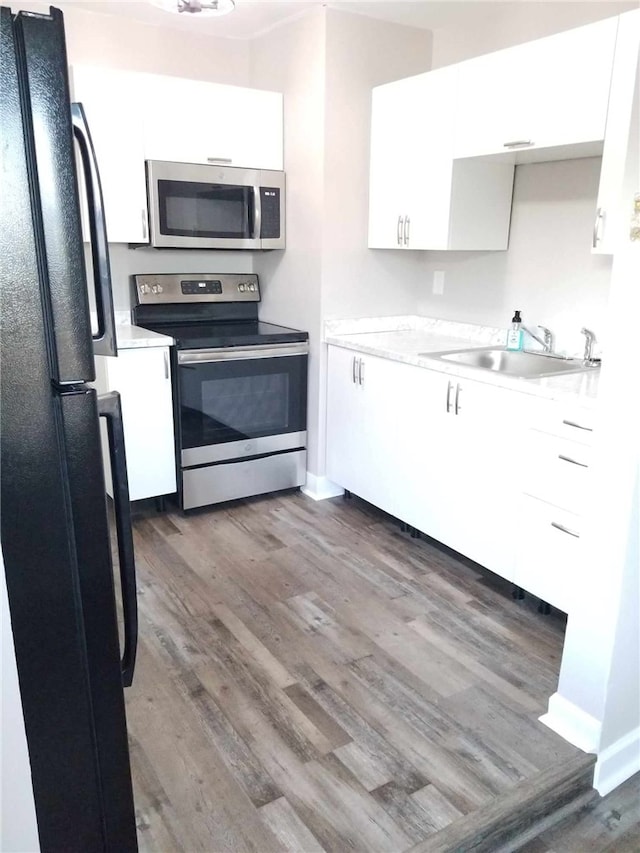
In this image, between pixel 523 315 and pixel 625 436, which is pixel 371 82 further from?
pixel 625 436

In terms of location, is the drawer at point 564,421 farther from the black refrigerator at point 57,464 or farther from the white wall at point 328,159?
the black refrigerator at point 57,464

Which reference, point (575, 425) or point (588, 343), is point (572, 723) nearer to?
point (575, 425)

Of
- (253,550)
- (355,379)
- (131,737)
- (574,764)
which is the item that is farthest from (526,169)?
(131,737)

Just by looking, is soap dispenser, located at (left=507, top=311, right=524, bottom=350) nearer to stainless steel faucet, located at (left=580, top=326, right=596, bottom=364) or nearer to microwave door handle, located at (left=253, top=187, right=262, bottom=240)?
stainless steel faucet, located at (left=580, top=326, right=596, bottom=364)

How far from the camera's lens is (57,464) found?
90 cm

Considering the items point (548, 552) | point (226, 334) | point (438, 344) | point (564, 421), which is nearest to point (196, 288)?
point (226, 334)

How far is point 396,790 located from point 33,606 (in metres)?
1.22

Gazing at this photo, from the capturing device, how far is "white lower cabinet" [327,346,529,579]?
99.7 inches

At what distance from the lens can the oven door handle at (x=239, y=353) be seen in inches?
124

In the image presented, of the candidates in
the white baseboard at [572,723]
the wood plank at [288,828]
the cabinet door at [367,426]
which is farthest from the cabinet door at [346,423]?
the wood plank at [288,828]

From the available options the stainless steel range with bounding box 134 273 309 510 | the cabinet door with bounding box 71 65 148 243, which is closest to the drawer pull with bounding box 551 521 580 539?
the stainless steel range with bounding box 134 273 309 510

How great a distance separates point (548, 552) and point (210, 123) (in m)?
2.54

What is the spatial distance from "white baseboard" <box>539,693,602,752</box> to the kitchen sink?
4.57ft

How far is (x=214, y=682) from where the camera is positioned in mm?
2115
